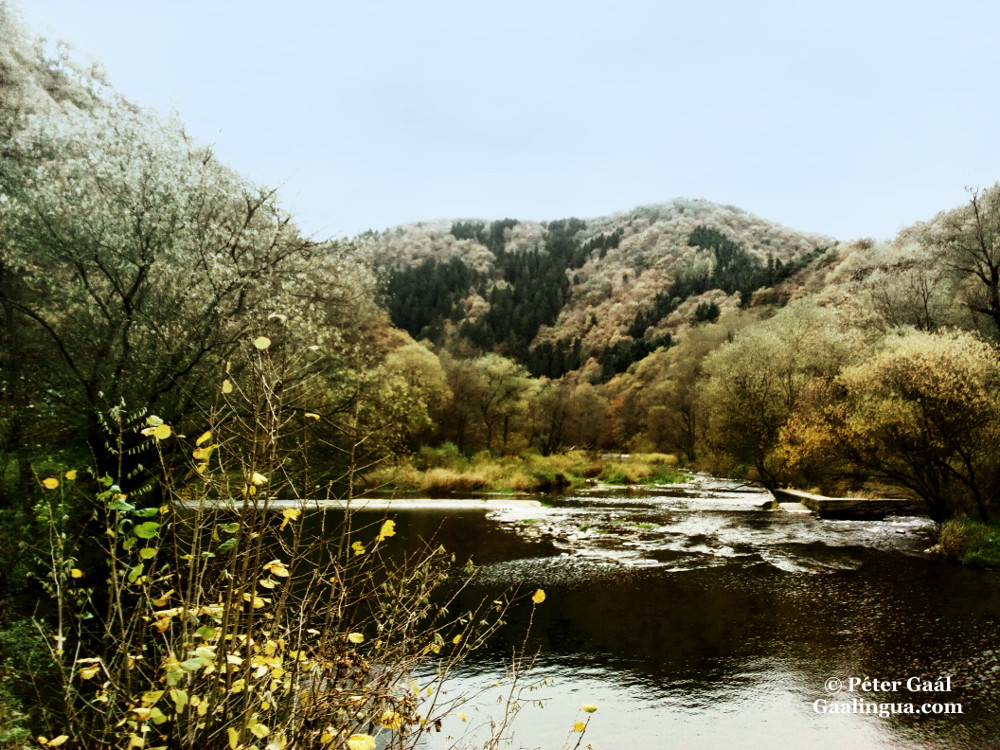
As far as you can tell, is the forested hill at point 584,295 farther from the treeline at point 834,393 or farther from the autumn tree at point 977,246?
the autumn tree at point 977,246

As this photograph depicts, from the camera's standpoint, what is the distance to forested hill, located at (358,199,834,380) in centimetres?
11197

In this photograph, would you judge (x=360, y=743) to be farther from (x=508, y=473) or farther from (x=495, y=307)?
(x=495, y=307)

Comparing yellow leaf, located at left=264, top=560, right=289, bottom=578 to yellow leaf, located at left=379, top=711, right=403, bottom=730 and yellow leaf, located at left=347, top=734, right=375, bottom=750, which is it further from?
yellow leaf, located at left=379, top=711, right=403, bottom=730

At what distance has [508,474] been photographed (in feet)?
138

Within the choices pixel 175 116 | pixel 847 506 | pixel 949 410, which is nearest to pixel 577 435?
pixel 847 506

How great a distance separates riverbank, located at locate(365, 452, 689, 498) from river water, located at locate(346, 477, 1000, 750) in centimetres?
1696

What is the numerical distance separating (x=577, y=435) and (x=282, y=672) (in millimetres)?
62612

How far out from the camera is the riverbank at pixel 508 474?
38844mm

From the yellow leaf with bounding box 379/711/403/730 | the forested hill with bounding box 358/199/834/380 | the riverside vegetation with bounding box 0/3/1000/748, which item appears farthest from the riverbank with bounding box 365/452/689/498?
the forested hill with bounding box 358/199/834/380

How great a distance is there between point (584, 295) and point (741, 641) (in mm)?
158206

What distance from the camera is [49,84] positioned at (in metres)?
20.2

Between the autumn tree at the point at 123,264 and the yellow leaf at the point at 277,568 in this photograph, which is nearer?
the yellow leaf at the point at 277,568

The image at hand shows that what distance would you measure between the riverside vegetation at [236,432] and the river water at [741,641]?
1.81 m

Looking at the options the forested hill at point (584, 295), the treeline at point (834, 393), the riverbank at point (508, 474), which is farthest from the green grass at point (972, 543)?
the forested hill at point (584, 295)
